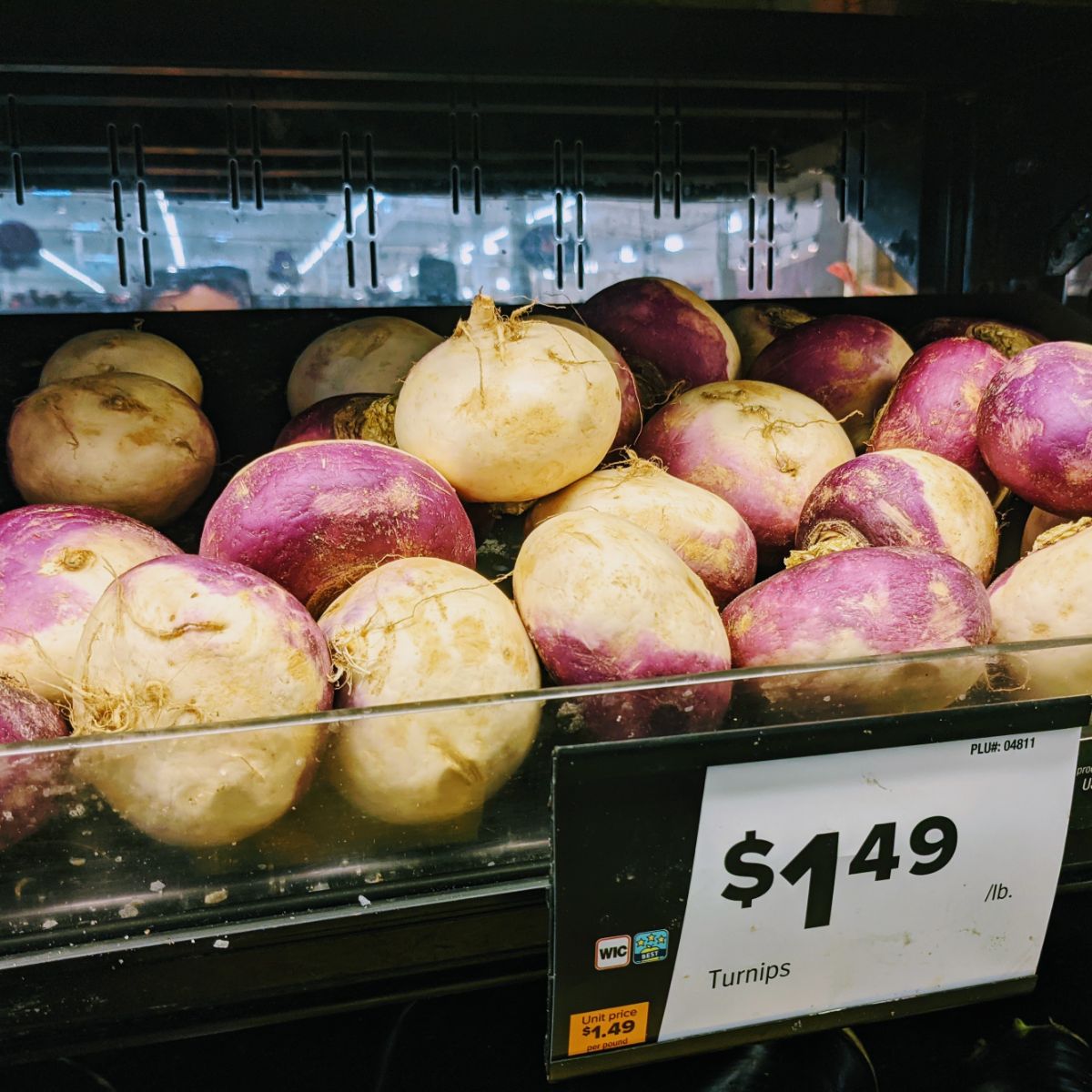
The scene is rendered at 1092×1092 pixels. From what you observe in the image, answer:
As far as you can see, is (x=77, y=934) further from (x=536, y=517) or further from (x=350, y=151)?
(x=350, y=151)

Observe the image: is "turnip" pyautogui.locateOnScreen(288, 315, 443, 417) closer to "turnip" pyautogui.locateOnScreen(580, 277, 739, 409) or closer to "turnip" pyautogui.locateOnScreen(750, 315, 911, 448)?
"turnip" pyautogui.locateOnScreen(580, 277, 739, 409)

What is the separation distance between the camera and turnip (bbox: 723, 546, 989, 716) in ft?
2.44

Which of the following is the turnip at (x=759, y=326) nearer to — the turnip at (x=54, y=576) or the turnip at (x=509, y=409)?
the turnip at (x=509, y=409)

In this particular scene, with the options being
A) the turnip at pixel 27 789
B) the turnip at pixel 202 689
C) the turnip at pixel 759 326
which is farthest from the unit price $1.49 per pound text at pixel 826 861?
the turnip at pixel 759 326

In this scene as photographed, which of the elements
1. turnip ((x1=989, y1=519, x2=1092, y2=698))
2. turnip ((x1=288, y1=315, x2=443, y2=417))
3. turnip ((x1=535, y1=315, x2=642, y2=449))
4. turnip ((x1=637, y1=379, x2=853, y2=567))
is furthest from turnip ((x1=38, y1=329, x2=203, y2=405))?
turnip ((x1=989, y1=519, x2=1092, y2=698))

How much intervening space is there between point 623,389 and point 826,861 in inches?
21.4

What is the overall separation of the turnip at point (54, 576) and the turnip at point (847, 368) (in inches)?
28.4

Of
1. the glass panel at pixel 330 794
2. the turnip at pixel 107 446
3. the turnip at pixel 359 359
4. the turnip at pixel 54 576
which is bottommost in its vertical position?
the glass panel at pixel 330 794

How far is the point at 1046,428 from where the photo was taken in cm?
93

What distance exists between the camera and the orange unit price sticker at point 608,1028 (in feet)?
2.08

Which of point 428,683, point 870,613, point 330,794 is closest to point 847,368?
point 870,613

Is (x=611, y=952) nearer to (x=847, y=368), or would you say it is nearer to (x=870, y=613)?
(x=870, y=613)

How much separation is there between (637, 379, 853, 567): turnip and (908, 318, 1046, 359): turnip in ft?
0.80

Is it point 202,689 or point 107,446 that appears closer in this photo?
point 202,689
